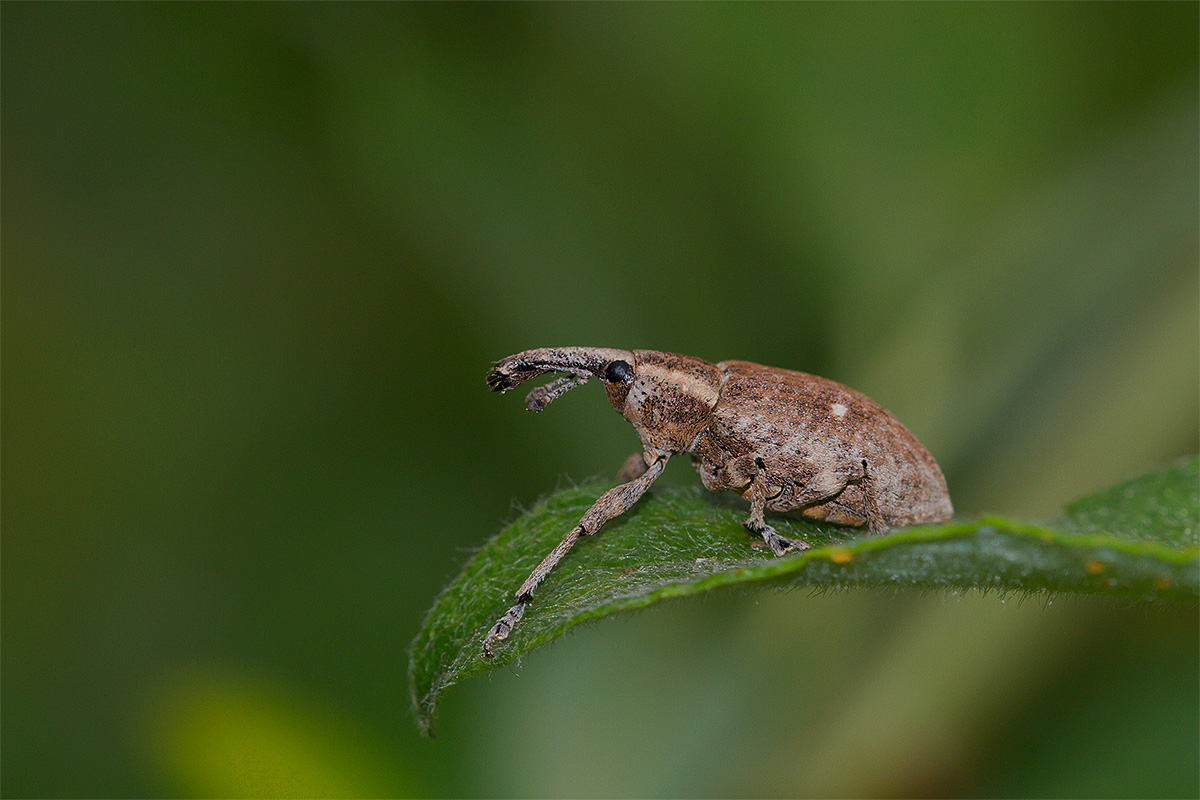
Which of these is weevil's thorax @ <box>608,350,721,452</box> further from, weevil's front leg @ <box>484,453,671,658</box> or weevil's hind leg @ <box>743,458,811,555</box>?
weevil's hind leg @ <box>743,458,811,555</box>

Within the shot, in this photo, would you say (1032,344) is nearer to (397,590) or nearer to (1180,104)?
(1180,104)

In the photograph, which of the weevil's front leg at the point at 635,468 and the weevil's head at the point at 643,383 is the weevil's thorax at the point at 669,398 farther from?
the weevil's front leg at the point at 635,468

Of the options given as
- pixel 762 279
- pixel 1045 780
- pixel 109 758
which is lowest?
pixel 1045 780

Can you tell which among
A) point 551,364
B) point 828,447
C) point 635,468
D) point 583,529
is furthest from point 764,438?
point 551,364

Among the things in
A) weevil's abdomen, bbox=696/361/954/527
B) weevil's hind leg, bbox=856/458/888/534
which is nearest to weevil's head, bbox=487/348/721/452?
weevil's abdomen, bbox=696/361/954/527

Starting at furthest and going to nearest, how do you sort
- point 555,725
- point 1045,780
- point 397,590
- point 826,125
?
point 397,590, point 826,125, point 555,725, point 1045,780

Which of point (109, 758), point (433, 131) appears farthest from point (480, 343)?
point (109, 758)

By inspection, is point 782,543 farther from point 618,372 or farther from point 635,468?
point 618,372
